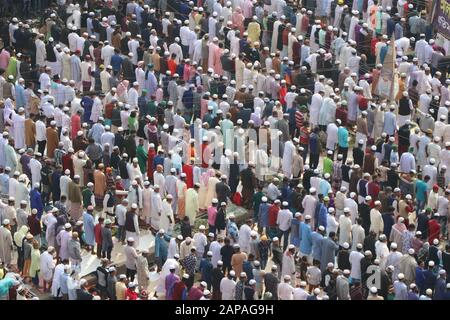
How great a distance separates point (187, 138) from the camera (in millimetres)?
42750

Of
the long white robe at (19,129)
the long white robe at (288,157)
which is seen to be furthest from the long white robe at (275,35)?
the long white robe at (19,129)

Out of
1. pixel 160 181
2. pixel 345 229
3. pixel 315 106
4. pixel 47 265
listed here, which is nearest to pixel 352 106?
pixel 315 106

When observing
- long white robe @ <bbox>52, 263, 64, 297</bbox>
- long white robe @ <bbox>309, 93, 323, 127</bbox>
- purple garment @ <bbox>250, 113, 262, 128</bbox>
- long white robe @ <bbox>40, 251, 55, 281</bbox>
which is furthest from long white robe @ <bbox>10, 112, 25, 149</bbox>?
long white robe @ <bbox>309, 93, 323, 127</bbox>

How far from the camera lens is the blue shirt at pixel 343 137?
43062mm

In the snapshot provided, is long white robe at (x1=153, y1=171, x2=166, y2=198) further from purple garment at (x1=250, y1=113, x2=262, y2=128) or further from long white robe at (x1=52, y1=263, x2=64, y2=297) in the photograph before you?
long white robe at (x1=52, y1=263, x2=64, y2=297)

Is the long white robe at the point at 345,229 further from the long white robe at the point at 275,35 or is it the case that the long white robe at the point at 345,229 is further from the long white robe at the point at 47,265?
the long white robe at the point at 275,35

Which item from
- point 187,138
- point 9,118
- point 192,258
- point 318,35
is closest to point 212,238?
point 192,258

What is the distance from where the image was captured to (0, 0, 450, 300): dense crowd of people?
38469mm

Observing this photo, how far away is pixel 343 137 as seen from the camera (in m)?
43.1

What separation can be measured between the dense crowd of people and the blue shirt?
0.08 metres

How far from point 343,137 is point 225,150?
3046mm

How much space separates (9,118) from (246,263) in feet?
29.4

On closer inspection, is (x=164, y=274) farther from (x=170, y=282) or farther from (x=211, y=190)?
(x=211, y=190)

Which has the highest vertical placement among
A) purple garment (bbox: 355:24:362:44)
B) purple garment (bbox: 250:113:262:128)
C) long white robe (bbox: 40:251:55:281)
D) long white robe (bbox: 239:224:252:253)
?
purple garment (bbox: 355:24:362:44)
